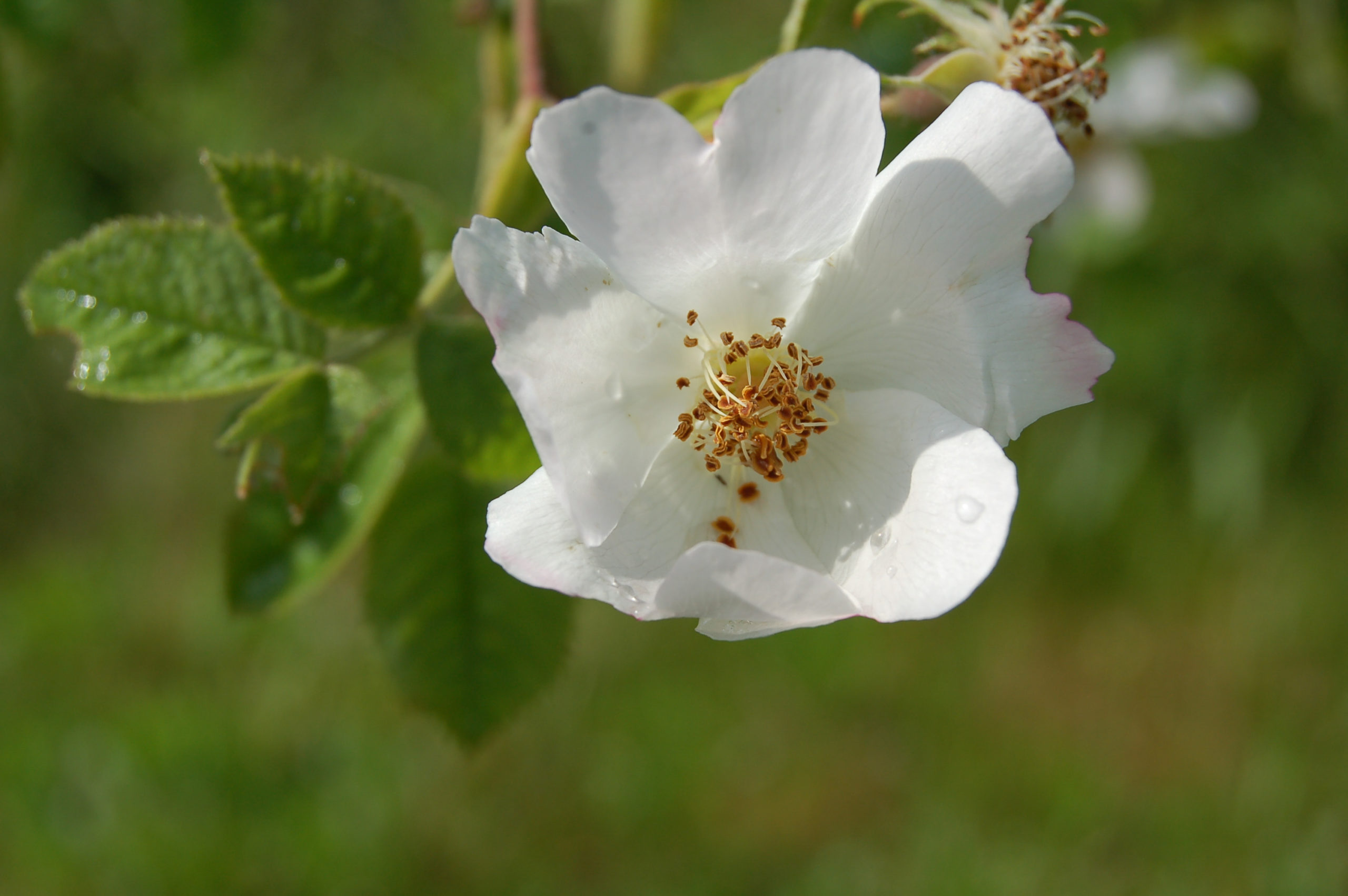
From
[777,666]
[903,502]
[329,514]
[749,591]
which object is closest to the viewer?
[749,591]

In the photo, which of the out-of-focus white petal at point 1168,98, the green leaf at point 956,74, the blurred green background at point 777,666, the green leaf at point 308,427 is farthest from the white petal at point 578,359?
the blurred green background at point 777,666

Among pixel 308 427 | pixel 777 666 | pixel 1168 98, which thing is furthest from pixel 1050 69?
pixel 777 666

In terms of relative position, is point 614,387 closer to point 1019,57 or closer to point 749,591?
point 749,591

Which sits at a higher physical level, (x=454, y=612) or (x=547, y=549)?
(x=547, y=549)

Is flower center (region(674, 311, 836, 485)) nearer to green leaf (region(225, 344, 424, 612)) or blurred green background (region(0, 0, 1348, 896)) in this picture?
green leaf (region(225, 344, 424, 612))

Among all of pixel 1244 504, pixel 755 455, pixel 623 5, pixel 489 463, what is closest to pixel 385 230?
pixel 489 463

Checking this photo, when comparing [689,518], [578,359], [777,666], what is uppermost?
[578,359]
